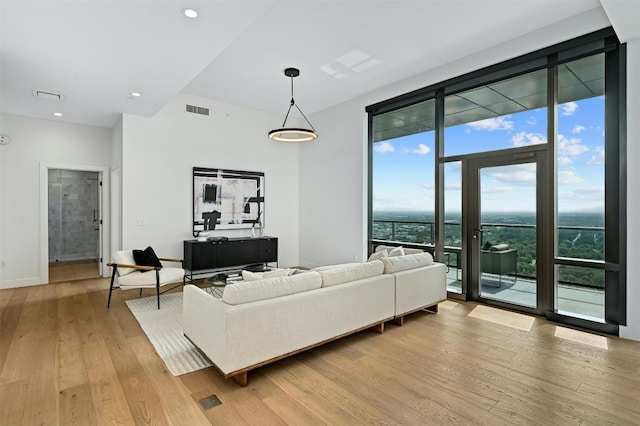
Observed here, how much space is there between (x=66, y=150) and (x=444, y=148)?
6.42m

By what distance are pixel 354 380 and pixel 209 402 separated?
3.39ft

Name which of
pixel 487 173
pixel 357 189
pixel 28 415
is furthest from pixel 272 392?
pixel 357 189

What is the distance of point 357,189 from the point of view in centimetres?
604

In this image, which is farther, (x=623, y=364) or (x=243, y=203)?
(x=243, y=203)

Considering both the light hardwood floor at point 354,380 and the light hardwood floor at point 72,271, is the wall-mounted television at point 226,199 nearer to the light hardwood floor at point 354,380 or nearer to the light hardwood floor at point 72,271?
the light hardwood floor at point 72,271

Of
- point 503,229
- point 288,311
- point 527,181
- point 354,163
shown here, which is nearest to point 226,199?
point 354,163

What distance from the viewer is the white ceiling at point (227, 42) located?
2.70 m

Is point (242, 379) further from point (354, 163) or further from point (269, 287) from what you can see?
point (354, 163)

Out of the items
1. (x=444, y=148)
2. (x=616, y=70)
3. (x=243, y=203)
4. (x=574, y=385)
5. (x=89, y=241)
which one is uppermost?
(x=616, y=70)

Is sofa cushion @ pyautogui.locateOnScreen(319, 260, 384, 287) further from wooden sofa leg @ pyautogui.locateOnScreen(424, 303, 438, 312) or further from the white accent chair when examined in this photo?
the white accent chair

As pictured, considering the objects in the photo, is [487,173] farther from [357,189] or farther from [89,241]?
[89,241]

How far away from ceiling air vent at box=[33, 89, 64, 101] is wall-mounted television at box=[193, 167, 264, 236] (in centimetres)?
210

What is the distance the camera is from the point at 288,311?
103 inches

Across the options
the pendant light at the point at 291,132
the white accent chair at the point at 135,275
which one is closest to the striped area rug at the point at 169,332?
the white accent chair at the point at 135,275
